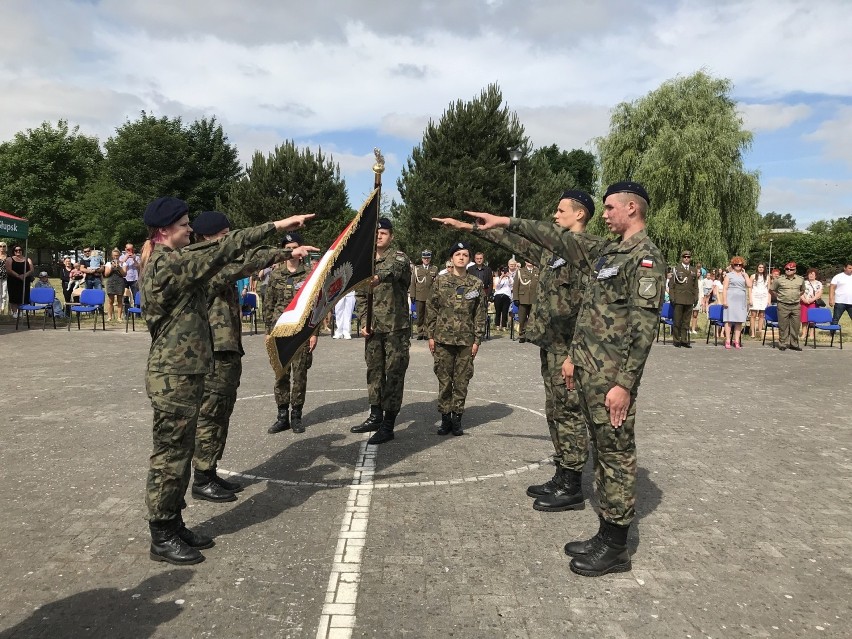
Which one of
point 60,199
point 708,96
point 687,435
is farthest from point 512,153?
point 60,199

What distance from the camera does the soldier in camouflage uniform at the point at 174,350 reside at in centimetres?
417

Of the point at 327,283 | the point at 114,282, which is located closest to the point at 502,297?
the point at 114,282

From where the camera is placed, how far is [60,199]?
193 feet

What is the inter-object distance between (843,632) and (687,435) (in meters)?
4.20

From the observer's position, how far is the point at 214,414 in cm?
550

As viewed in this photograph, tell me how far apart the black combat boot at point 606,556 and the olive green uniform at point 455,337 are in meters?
3.39

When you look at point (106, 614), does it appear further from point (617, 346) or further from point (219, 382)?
point (617, 346)

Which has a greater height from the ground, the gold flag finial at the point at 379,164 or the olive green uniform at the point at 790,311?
the gold flag finial at the point at 379,164

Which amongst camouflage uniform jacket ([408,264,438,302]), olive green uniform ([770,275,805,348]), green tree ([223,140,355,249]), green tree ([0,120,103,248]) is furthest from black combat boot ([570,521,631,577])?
green tree ([0,120,103,248])

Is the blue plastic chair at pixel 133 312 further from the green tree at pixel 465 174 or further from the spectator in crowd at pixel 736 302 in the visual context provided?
the green tree at pixel 465 174

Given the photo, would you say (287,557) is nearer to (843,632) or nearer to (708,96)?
(843,632)

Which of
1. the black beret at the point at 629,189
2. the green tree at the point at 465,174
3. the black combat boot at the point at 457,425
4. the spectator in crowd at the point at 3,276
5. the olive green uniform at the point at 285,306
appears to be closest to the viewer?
the black beret at the point at 629,189

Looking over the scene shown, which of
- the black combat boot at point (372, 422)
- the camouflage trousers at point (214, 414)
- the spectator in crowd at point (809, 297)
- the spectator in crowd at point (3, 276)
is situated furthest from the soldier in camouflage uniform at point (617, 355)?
the spectator in crowd at point (3, 276)

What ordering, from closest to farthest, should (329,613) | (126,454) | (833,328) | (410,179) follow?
(329,613) < (126,454) < (833,328) < (410,179)
